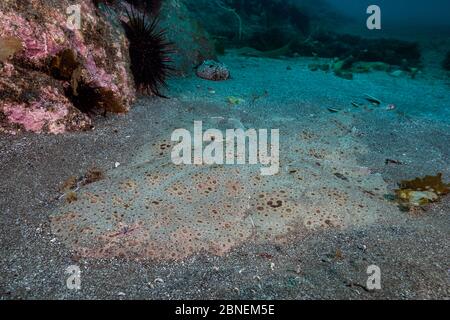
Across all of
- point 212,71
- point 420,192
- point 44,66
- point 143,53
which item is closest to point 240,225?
point 420,192

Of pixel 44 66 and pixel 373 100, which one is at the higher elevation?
pixel 44 66

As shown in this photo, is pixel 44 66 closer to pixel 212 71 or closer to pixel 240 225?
pixel 240 225

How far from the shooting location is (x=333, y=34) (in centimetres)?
2238

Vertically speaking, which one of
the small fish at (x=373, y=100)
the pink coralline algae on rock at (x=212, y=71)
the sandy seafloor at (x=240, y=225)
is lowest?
the sandy seafloor at (x=240, y=225)

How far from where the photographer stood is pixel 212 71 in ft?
32.0

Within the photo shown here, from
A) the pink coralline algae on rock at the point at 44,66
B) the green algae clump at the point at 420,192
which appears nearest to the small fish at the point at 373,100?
the green algae clump at the point at 420,192

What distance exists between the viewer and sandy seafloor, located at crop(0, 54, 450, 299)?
3092 mm

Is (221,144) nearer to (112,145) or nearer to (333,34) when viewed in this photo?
(112,145)

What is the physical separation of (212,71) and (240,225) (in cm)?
695

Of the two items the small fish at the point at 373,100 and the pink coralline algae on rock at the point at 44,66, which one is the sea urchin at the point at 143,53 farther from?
the small fish at the point at 373,100

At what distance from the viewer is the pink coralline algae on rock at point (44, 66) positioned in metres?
4.80

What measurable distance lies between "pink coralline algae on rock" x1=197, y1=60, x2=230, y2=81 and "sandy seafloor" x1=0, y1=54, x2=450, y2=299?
11.7 ft

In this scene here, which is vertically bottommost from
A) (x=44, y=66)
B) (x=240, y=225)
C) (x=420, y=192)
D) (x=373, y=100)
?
(x=240, y=225)

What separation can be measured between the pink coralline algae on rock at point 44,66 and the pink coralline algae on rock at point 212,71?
4.03 metres
